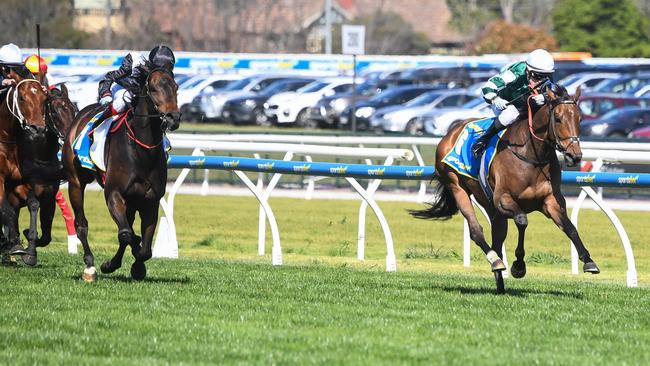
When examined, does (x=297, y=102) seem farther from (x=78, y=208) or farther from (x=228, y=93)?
(x=78, y=208)

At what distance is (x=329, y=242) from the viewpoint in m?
14.9

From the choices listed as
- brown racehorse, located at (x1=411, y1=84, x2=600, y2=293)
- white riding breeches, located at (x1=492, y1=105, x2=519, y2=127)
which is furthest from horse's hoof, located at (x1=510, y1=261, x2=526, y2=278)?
white riding breeches, located at (x1=492, y1=105, x2=519, y2=127)

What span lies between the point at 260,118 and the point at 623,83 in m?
9.81

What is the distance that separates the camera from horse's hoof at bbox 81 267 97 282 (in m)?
10.1

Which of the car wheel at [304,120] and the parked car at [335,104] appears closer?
the parked car at [335,104]

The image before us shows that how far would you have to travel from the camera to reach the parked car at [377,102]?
115 ft

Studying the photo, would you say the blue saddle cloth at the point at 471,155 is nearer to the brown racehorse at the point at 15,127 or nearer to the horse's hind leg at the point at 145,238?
the horse's hind leg at the point at 145,238

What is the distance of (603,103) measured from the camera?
30.9 meters

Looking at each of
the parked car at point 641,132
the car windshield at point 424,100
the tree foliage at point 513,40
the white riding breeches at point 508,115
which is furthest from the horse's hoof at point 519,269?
the tree foliage at point 513,40

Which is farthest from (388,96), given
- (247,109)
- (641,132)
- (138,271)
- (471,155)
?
(138,271)

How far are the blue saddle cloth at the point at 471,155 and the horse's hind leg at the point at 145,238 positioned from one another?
7.40ft

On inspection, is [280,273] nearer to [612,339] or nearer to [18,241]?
[18,241]

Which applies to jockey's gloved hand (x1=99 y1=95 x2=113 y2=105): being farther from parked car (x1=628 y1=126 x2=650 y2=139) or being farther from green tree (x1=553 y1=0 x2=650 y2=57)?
green tree (x1=553 y1=0 x2=650 y2=57)

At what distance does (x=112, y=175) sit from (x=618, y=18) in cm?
4334
